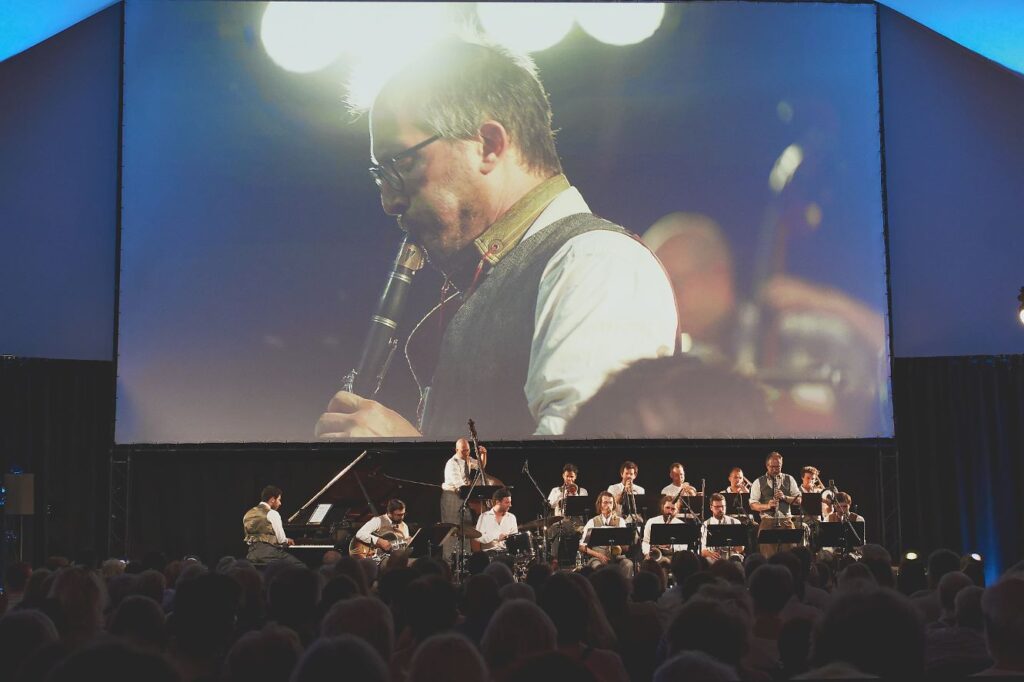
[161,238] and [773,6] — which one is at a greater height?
[773,6]

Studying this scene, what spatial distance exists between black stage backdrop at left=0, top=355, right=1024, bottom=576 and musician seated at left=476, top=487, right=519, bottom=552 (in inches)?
43.7

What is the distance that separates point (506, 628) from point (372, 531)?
8037mm

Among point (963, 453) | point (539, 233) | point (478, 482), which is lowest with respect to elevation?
point (478, 482)

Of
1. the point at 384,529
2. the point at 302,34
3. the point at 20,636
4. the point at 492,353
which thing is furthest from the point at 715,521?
the point at 20,636

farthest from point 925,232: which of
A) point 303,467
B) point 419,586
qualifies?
point 419,586

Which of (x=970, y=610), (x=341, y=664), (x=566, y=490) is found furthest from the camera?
(x=566, y=490)

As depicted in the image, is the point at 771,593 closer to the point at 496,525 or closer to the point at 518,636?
the point at 518,636

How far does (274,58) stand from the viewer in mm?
12664

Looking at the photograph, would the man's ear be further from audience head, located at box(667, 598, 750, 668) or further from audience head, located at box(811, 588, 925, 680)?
audience head, located at box(811, 588, 925, 680)

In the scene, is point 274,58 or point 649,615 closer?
point 649,615

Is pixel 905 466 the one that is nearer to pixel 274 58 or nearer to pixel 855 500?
pixel 855 500

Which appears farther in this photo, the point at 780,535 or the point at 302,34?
the point at 302,34

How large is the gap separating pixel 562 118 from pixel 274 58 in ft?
11.0

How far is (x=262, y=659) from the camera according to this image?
2775 mm
